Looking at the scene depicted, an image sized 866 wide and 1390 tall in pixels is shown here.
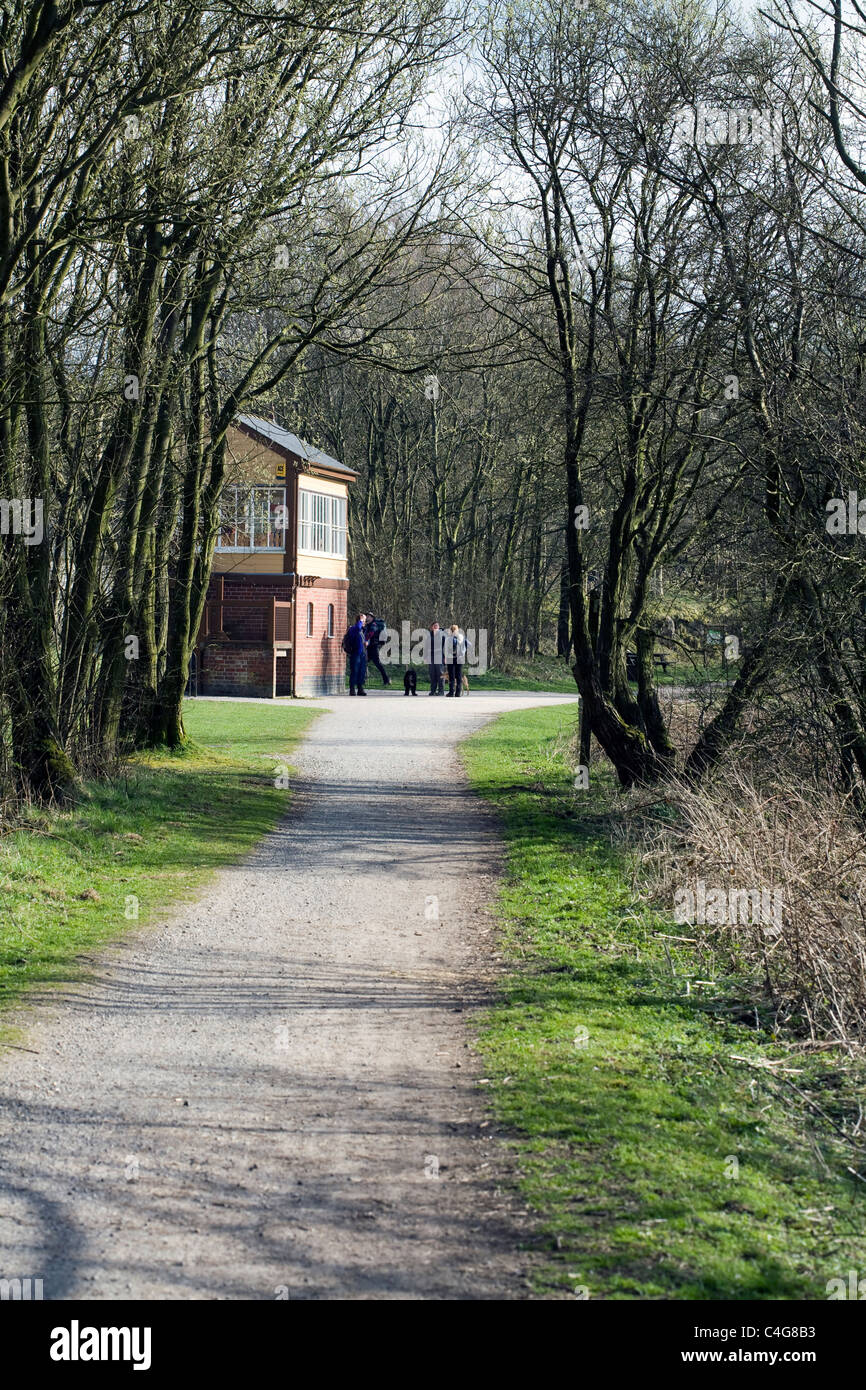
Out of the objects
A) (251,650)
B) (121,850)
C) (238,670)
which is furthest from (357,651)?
(121,850)

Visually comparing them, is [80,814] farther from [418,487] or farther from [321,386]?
[418,487]

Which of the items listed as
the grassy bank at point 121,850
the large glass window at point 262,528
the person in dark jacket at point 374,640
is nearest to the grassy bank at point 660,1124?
the grassy bank at point 121,850

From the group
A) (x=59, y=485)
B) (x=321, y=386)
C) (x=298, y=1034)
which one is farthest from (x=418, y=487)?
(x=298, y=1034)

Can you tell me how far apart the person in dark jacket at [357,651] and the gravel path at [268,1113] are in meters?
24.3

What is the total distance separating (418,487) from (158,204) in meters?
40.4

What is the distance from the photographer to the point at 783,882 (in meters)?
9.00

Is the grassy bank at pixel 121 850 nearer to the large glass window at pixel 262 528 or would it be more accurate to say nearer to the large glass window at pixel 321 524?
the large glass window at pixel 262 528

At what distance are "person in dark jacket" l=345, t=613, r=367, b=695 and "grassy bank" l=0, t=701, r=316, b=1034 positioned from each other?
15955 millimetres

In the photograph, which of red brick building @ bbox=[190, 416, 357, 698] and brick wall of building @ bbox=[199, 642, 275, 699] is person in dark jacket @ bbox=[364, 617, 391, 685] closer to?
red brick building @ bbox=[190, 416, 357, 698]

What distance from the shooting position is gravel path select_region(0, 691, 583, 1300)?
4230 mm

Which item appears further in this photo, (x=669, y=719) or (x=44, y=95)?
(x=669, y=719)

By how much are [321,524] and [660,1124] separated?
3400 cm

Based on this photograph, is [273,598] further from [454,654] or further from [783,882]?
[783,882]

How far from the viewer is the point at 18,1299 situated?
3975mm
